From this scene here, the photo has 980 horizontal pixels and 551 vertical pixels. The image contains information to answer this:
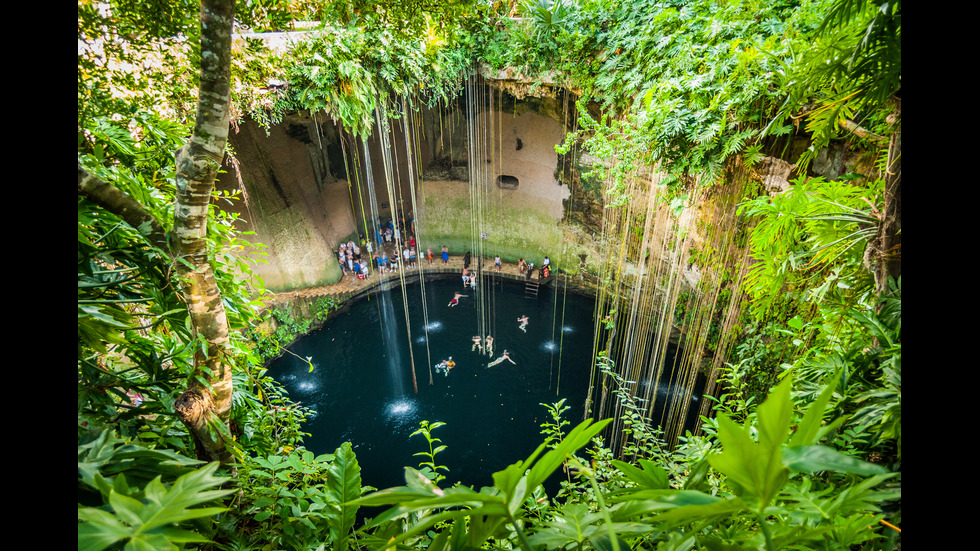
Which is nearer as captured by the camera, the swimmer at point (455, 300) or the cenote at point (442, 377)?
the cenote at point (442, 377)

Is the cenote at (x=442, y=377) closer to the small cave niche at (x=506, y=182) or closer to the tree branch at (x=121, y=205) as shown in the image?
the small cave niche at (x=506, y=182)

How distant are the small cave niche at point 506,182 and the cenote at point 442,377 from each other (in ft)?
8.96

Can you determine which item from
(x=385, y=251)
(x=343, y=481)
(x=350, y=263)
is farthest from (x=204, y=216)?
(x=385, y=251)

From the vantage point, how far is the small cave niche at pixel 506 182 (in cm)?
947

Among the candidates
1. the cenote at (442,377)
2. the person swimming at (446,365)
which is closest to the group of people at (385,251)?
the cenote at (442,377)

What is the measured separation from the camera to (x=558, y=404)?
5.94 ft

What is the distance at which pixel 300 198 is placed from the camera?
317 inches

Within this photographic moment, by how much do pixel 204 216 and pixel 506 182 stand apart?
8541 mm

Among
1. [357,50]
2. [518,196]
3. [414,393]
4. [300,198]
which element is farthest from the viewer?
[518,196]

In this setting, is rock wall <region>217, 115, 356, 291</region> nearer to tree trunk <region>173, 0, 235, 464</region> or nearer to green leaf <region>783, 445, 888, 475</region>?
tree trunk <region>173, 0, 235, 464</region>

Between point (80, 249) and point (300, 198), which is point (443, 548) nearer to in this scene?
point (80, 249)

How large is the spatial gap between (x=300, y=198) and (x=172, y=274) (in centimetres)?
736

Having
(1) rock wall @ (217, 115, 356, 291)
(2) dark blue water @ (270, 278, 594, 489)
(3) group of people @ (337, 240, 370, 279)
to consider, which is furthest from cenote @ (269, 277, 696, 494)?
(1) rock wall @ (217, 115, 356, 291)
